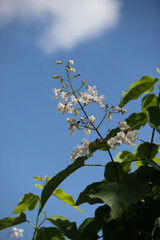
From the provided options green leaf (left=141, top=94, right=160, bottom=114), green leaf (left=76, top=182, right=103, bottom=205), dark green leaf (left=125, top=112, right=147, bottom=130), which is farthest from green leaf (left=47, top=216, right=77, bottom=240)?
green leaf (left=141, top=94, right=160, bottom=114)

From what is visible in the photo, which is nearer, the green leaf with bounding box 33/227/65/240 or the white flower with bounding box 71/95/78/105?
the white flower with bounding box 71/95/78/105

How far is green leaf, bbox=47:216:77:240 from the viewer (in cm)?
100

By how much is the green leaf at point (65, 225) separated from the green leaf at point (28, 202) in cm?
16

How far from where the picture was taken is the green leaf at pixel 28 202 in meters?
1.30

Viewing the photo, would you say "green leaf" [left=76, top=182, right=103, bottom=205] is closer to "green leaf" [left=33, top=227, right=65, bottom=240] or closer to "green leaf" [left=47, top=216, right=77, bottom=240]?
"green leaf" [left=47, top=216, right=77, bottom=240]

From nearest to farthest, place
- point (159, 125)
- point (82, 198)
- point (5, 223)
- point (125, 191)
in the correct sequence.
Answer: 1. point (125, 191)
2. point (159, 125)
3. point (82, 198)
4. point (5, 223)

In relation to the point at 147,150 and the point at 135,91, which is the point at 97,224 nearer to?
the point at 147,150

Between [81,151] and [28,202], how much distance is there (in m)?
0.48

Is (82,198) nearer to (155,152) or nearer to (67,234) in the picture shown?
(67,234)

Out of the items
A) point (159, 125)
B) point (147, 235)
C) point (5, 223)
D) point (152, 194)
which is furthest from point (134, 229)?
point (5, 223)

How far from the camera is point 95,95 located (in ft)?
3.51

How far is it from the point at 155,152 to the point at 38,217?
597mm

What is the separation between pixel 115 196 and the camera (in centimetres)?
78

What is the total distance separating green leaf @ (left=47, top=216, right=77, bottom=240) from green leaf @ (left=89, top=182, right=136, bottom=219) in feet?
0.86
